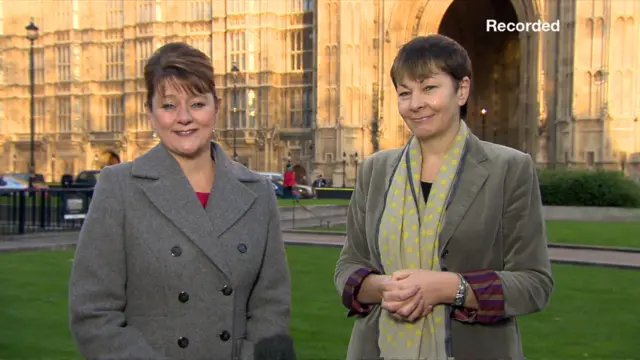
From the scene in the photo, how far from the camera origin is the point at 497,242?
2.76m

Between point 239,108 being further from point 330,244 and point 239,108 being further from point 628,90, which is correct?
point 330,244

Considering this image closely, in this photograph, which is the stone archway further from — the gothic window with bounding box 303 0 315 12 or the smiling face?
the smiling face

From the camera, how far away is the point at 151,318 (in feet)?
8.39

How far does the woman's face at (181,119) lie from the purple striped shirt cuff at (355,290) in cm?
87

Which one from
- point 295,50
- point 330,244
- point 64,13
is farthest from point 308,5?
point 330,244

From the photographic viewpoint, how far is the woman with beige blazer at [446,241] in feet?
8.64

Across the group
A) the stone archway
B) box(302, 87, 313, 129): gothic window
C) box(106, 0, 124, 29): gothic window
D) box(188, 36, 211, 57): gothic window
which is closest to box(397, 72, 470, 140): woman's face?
the stone archway

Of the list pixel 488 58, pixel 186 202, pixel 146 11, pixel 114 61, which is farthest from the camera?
pixel 488 58

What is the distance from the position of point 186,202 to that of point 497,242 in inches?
51.2

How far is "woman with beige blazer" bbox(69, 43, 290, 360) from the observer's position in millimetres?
2516

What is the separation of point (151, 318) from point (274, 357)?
51 cm

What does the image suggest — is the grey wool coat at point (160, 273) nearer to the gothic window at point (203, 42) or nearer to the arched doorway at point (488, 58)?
the gothic window at point (203, 42)

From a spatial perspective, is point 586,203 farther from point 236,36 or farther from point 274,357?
point 236,36

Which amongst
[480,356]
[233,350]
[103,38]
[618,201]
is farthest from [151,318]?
[103,38]
